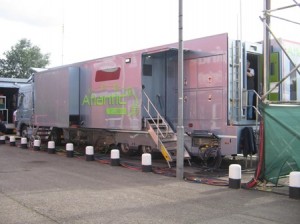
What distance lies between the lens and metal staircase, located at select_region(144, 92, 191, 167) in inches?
499

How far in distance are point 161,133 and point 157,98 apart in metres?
1.95

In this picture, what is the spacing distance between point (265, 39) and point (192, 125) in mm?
4401

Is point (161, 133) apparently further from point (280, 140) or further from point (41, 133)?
point (41, 133)

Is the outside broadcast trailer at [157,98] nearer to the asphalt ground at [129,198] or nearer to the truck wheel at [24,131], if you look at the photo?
the asphalt ground at [129,198]

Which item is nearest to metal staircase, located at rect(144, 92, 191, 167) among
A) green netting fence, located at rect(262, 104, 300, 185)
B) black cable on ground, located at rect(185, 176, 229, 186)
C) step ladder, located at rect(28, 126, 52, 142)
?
black cable on ground, located at rect(185, 176, 229, 186)

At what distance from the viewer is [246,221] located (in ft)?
21.6

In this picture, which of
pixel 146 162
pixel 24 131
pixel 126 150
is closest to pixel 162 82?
pixel 126 150

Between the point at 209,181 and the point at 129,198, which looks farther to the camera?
the point at 209,181

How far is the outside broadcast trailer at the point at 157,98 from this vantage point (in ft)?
40.0

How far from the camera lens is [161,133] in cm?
1310

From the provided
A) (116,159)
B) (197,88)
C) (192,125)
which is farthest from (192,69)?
(116,159)

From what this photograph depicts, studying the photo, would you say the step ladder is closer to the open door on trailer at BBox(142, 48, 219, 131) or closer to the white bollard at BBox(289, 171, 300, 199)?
the open door on trailer at BBox(142, 48, 219, 131)

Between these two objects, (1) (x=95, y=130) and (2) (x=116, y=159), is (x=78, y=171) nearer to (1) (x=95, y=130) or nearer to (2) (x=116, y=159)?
(2) (x=116, y=159)

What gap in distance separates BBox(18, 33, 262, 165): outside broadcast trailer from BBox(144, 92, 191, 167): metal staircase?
3 centimetres
